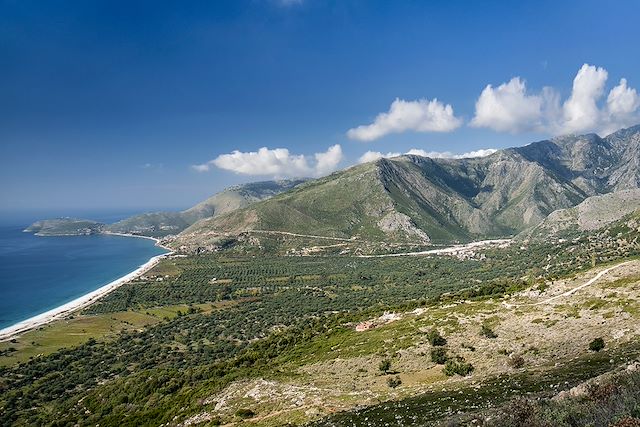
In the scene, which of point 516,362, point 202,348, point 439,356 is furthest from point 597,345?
point 202,348

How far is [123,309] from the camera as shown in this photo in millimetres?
174375

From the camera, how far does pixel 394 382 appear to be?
122 feet

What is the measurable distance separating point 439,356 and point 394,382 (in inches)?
289

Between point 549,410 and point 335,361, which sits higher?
point 549,410

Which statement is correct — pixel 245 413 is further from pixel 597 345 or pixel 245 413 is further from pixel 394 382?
pixel 597 345

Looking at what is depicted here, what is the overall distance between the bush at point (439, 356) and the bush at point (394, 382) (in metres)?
5.55

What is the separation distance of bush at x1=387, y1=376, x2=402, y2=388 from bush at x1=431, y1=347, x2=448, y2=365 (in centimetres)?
555

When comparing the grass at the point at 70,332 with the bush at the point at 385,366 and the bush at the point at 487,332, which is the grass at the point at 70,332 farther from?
the bush at the point at 487,332

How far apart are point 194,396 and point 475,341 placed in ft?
119

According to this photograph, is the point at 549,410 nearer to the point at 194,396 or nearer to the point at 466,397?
the point at 466,397

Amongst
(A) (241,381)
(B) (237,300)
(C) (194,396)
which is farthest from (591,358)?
(B) (237,300)

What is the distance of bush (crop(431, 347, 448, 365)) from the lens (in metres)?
41.2

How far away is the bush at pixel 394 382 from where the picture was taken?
3683cm

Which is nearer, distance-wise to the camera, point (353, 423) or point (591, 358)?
point (353, 423)
